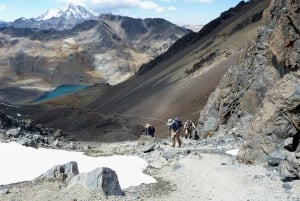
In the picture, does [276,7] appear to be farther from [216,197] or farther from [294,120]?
[216,197]

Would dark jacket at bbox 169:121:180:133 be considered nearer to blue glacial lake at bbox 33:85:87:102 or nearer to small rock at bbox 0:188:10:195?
small rock at bbox 0:188:10:195

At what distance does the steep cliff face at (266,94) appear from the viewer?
2309 centimetres

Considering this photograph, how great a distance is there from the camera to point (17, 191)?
19891mm

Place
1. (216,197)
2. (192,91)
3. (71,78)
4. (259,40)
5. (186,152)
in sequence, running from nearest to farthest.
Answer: (216,197) < (186,152) < (259,40) < (192,91) < (71,78)

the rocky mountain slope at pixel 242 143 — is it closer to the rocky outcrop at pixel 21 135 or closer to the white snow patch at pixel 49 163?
the white snow patch at pixel 49 163

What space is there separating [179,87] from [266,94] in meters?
56.4

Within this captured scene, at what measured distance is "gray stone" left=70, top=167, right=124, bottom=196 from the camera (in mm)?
19078

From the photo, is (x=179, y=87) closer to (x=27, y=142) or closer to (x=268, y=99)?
(x=27, y=142)

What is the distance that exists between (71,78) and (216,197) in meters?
182

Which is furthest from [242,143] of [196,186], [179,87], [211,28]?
[211,28]

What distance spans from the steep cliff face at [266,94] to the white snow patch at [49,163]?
5.46 m

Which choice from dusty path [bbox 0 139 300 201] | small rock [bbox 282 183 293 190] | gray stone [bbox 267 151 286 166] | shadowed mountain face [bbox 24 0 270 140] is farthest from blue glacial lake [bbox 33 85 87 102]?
small rock [bbox 282 183 293 190]

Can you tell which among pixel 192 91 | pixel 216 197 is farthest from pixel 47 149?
pixel 192 91

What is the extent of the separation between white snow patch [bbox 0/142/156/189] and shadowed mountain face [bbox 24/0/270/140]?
2719 centimetres
